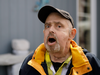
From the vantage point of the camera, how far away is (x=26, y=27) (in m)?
2.97

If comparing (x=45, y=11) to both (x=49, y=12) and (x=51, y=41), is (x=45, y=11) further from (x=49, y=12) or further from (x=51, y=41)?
(x=51, y=41)

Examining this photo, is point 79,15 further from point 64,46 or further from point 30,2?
point 64,46

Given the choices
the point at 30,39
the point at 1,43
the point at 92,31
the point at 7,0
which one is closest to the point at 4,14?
the point at 7,0

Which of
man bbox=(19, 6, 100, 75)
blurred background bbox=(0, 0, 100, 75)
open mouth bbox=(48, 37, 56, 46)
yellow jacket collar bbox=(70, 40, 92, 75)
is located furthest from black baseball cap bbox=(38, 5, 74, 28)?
blurred background bbox=(0, 0, 100, 75)

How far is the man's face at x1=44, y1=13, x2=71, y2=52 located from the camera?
1129 mm

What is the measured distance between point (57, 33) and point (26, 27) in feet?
6.52

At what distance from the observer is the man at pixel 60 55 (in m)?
1.15

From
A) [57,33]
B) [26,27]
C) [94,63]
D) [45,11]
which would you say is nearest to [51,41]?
[57,33]

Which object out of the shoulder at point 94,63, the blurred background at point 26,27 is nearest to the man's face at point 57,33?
the shoulder at point 94,63

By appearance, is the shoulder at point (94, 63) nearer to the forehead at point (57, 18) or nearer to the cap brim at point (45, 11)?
the forehead at point (57, 18)

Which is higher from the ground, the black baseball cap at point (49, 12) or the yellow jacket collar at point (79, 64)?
the black baseball cap at point (49, 12)

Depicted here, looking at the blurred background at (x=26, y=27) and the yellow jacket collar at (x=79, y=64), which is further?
the blurred background at (x=26, y=27)

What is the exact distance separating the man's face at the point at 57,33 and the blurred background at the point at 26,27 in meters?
1.25

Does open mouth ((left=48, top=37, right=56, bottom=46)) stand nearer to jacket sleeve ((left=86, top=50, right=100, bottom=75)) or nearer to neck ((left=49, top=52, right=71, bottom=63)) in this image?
neck ((left=49, top=52, right=71, bottom=63))
